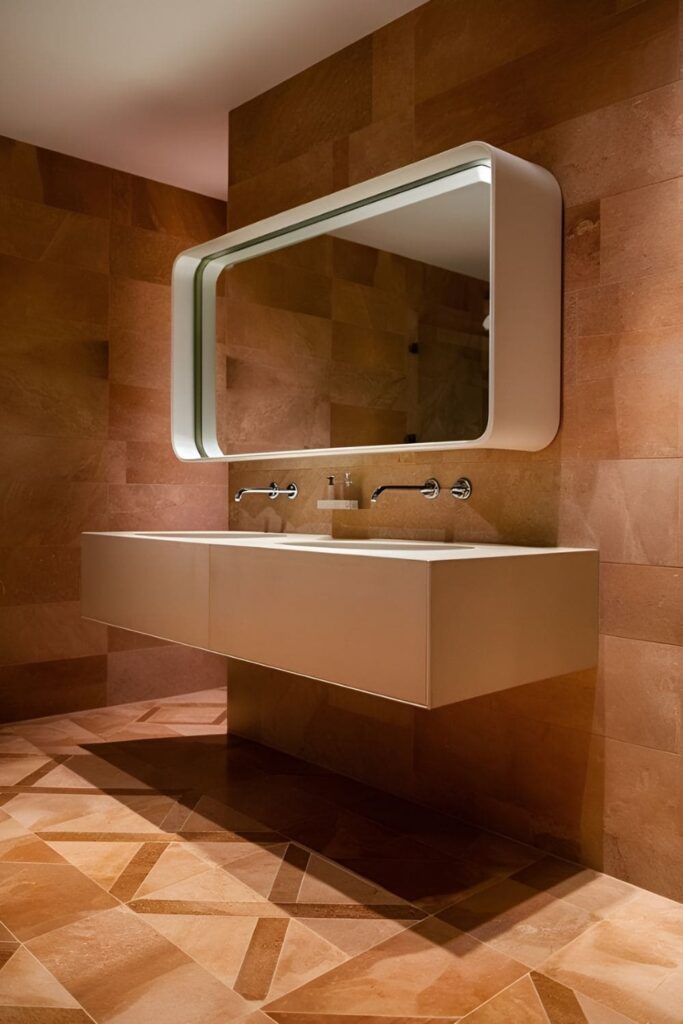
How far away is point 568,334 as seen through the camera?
2135 millimetres

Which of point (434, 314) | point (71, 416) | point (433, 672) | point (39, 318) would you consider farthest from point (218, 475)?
point (433, 672)

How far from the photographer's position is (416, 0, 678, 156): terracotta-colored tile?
195 centimetres

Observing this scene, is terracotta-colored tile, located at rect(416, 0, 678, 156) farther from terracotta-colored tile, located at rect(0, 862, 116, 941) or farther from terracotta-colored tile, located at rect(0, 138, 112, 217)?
terracotta-colored tile, located at rect(0, 862, 116, 941)

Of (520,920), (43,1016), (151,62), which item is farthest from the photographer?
(151,62)

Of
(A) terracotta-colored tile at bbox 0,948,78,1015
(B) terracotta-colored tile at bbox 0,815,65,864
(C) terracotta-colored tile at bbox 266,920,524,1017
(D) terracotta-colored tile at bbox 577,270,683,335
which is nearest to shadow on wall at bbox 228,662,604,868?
(C) terracotta-colored tile at bbox 266,920,524,1017

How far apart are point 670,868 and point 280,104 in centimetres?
262

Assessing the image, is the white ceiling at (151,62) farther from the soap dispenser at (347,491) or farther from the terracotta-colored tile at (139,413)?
the soap dispenser at (347,491)

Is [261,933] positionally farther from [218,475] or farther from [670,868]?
[218,475]

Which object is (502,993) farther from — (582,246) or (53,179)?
(53,179)

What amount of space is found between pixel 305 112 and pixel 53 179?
4.01 ft

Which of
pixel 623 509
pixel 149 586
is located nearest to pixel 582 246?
pixel 623 509

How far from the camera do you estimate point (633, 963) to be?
1650mm

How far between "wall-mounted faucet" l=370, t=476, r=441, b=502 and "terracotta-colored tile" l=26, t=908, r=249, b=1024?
1.31 meters

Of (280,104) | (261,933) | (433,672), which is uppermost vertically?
(280,104)
